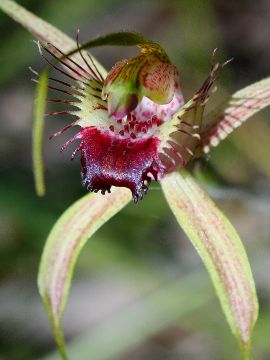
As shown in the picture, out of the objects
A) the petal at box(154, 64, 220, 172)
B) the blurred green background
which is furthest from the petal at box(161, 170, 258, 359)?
the blurred green background

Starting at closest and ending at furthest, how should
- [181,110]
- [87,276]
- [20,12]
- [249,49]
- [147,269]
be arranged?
[181,110], [20,12], [147,269], [87,276], [249,49]

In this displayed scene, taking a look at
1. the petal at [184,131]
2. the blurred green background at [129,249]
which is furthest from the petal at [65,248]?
the blurred green background at [129,249]

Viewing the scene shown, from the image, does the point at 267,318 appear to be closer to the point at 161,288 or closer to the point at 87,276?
the point at 161,288

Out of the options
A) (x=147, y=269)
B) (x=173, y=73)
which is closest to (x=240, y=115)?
(x=173, y=73)

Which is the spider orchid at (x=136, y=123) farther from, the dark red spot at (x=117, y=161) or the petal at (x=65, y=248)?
the petal at (x=65, y=248)

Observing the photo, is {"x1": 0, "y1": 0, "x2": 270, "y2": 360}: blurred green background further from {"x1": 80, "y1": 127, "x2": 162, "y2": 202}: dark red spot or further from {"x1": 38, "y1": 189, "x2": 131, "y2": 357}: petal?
{"x1": 80, "y1": 127, "x2": 162, "y2": 202}: dark red spot

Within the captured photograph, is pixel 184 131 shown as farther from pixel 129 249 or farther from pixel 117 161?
pixel 129 249

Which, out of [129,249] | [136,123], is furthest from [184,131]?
[129,249]
